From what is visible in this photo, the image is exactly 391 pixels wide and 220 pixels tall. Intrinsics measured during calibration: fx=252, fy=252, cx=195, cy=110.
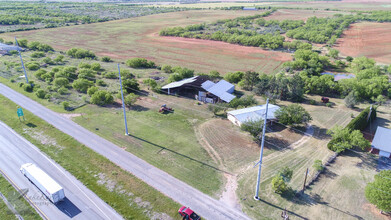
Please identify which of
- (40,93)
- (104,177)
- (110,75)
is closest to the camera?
(104,177)

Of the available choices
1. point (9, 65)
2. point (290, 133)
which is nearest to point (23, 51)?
point (9, 65)

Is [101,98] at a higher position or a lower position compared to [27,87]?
lower

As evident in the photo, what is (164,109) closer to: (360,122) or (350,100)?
(360,122)

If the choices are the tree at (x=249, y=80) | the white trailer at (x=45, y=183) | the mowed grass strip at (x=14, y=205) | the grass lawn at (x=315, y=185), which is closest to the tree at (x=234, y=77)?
the tree at (x=249, y=80)

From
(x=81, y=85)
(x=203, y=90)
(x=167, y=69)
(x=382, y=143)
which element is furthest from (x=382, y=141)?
(x=81, y=85)

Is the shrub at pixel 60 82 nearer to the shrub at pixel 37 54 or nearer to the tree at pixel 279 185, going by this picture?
the shrub at pixel 37 54

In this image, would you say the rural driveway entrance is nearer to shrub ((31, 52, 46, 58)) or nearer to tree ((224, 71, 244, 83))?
tree ((224, 71, 244, 83))

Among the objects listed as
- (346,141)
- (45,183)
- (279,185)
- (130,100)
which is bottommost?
(279,185)
